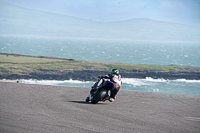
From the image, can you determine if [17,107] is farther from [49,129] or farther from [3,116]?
[49,129]

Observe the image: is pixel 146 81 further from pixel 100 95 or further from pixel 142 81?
pixel 100 95

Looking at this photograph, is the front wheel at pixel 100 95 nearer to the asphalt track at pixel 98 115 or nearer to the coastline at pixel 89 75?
the asphalt track at pixel 98 115

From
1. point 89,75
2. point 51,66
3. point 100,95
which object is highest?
point 51,66

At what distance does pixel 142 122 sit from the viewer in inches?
387

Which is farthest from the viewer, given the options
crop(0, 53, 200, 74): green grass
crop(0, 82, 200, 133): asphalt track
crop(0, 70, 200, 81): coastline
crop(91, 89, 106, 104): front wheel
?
crop(0, 53, 200, 74): green grass

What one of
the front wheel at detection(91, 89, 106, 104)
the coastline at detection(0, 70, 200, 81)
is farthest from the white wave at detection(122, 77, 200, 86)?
the front wheel at detection(91, 89, 106, 104)

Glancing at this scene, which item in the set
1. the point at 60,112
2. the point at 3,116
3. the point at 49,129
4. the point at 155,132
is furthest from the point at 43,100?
the point at 155,132

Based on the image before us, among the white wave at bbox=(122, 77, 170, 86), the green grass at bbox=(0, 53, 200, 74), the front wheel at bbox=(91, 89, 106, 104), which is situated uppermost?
the green grass at bbox=(0, 53, 200, 74)

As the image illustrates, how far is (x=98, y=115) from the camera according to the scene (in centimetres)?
1068

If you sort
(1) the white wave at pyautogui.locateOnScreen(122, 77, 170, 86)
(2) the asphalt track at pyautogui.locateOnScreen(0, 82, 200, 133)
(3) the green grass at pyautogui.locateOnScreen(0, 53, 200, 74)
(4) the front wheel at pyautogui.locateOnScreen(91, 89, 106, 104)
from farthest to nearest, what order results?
1. (3) the green grass at pyautogui.locateOnScreen(0, 53, 200, 74)
2. (1) the white wave at pyautogui.locateOnScreen(122, 77, 170, 86)
3. (4) the front wheel at pyautogui.locateOnScreen(91, 89, 106, 104)
4. (2) the asphalt track at pyautogui.locateOnScreen(0, 82, 200, 133)

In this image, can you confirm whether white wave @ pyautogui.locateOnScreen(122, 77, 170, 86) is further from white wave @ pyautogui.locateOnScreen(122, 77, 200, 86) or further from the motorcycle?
the motorcycle

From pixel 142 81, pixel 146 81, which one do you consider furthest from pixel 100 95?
pixel 146 81

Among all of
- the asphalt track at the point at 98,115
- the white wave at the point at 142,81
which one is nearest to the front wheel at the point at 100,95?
the asphalt track at the point at 98,115

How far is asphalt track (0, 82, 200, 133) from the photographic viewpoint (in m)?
8.76
